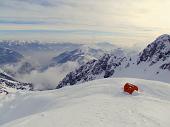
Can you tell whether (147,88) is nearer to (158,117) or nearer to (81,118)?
(158,117)

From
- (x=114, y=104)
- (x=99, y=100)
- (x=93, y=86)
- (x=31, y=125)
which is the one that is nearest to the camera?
(x=31, y=125)

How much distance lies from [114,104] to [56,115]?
5906 mm

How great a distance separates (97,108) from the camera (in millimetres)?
27625

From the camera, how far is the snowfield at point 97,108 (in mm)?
23364

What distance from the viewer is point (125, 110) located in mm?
26469

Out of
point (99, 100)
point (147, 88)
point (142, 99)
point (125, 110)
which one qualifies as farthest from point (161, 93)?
point (125, 110)

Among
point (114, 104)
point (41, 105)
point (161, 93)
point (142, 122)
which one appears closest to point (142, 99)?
point (114, 104)

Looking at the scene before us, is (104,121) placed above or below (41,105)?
above

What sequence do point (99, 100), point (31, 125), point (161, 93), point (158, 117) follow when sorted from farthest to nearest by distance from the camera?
point (161, 93)
point (99, 100)
point (158, 117)
point (31, 125)

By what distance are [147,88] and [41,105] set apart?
42.5ft

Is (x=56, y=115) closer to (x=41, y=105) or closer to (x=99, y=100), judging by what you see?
(x=99, y=100)

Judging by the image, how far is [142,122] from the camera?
23047 mm

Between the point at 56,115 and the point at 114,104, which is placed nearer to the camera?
the point at 56,115

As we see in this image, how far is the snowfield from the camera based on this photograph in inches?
920
